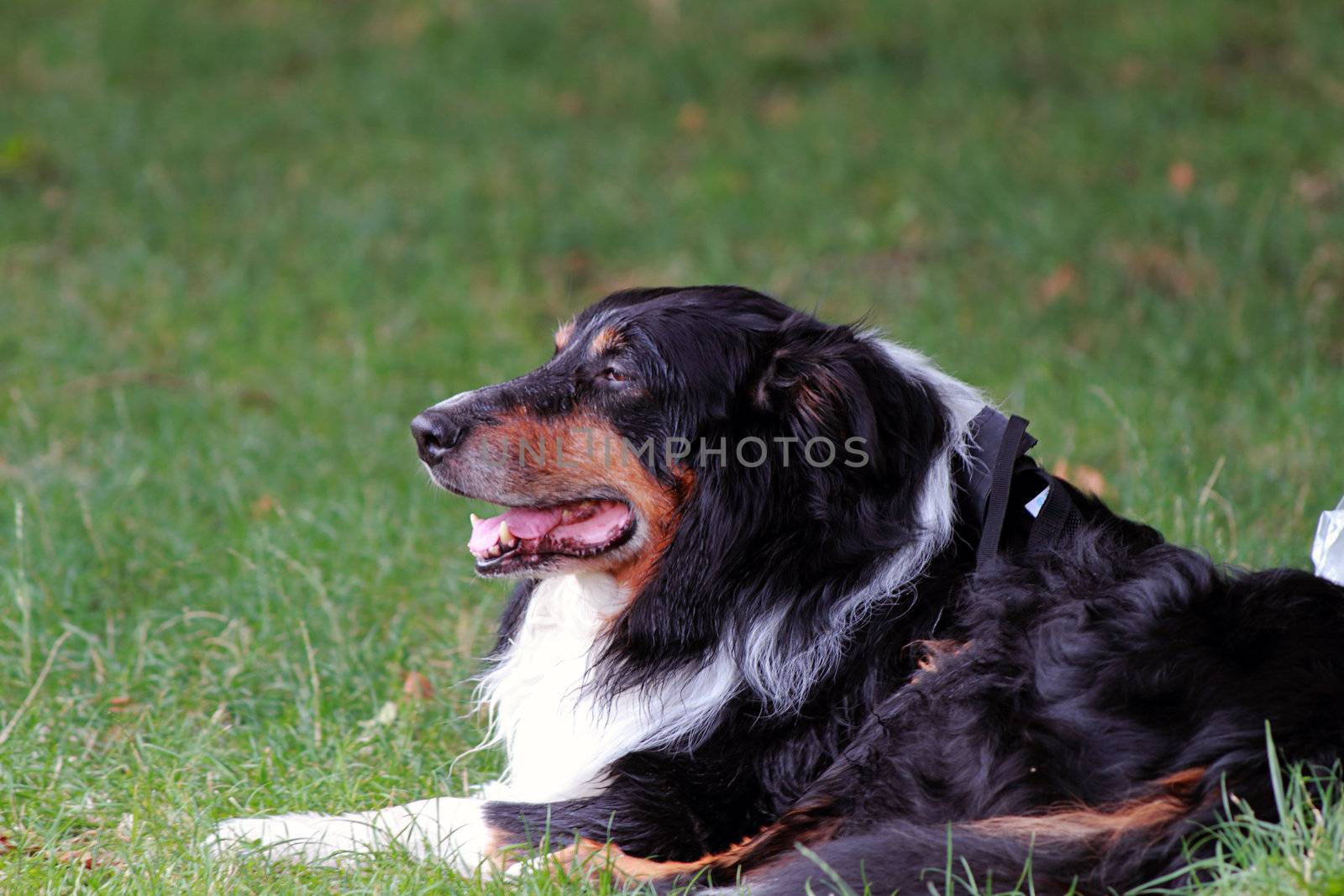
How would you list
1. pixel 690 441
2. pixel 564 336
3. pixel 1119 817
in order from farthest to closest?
1. pixel 564 336
2. pixel 690 441
3. pixel 1119 817

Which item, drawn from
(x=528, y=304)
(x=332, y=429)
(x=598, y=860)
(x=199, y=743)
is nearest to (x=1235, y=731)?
(x=598, y=860)

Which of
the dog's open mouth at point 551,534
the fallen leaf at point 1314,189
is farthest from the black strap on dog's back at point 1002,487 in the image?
the fallen leaf at point 1314,189

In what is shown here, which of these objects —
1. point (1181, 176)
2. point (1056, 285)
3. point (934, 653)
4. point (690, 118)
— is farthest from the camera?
point (690, 118)

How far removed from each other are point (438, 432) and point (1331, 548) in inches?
85.2

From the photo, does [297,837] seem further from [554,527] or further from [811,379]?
[811,379]

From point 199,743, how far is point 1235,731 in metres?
2.51

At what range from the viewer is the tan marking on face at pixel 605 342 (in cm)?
343

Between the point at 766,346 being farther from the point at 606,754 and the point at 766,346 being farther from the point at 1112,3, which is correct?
the point at 1112,3

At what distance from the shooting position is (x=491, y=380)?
6480 mm

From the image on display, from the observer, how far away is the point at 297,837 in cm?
321

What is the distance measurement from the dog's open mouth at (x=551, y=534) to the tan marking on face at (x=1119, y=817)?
3.75ft

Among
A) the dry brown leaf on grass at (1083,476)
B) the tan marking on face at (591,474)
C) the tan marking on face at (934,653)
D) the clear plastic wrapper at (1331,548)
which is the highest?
the tan marking on face at (591,474)

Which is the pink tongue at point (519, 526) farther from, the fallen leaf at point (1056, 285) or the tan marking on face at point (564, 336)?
the fallen leaf at point (1056, 285)

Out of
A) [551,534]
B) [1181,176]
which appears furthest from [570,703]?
[1181,176]
